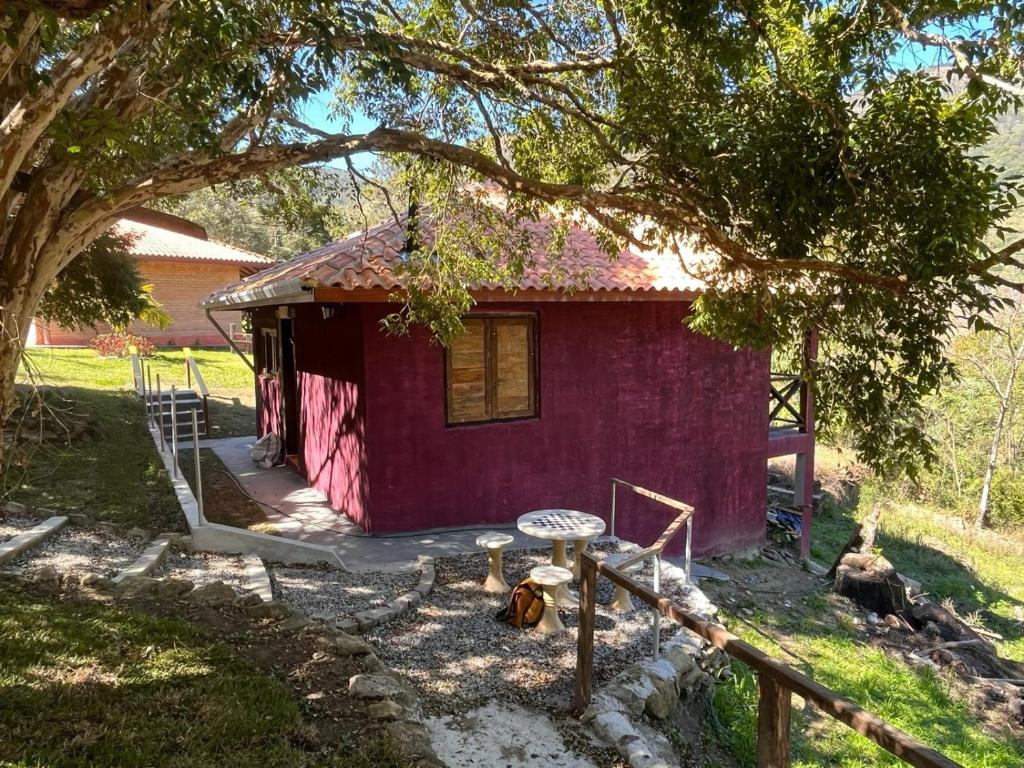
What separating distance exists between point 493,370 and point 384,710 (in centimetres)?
515

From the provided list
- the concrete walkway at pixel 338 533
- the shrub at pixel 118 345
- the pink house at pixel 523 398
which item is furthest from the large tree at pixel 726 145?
the shrub at pixel 118 345

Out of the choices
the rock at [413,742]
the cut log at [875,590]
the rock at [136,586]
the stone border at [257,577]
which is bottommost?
the cut log at [875,590]

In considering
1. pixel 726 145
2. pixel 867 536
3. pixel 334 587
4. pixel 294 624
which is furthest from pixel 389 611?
pixel 867 536

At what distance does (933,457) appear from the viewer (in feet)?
14.4

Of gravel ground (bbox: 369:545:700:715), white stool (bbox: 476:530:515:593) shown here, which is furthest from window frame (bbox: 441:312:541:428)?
gravel ground (bbox: 369:545:700:715)

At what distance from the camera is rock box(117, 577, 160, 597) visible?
4992 mm

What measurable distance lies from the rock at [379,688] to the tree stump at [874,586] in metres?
9.40

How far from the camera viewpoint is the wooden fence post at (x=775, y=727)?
284 centimetres

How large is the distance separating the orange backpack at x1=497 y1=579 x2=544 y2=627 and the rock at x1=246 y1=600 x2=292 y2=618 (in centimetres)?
179

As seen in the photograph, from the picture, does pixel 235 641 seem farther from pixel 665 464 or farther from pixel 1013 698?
pixel 1013 698

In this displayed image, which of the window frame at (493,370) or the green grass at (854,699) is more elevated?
the window frame at (493,370)

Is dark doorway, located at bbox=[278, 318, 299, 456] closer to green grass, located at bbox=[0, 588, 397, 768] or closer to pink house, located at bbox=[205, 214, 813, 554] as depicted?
pink house, located at bbox=[205, 214, 813, 554]

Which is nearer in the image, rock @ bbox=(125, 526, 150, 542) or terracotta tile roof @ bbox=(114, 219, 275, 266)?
rock @ bbox=(125, 526, 150, 542)

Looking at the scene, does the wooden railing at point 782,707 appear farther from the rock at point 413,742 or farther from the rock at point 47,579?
the rock at point 47,579
